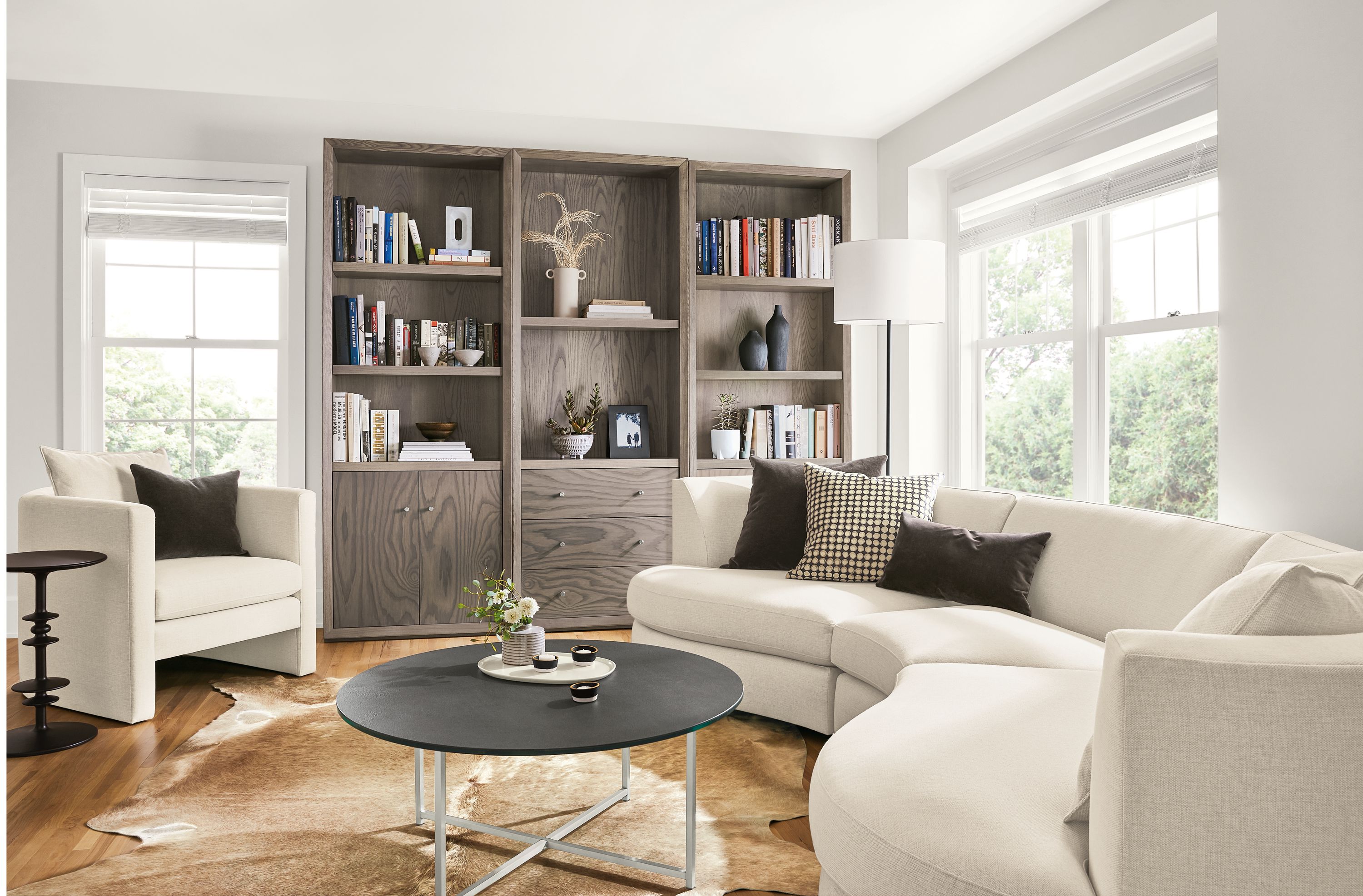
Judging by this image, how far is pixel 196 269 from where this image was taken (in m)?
4.45

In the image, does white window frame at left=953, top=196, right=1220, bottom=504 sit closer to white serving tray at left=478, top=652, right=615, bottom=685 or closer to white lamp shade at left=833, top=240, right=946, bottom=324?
white lamp shade at left=833, top=240, right=946, bottom=324

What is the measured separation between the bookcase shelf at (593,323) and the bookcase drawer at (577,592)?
1.15 metres

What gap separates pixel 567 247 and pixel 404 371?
1.00 metres

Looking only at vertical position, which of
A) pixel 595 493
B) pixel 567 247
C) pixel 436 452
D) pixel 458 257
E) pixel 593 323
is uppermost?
pixel 567 247

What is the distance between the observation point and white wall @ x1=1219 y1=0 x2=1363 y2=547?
2.52 m

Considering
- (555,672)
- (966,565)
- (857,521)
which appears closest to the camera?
(555,672)

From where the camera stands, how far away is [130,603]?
9.89 feet

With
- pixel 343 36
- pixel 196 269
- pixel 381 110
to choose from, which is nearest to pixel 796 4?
pixel 343 36

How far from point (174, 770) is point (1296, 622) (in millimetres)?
2711

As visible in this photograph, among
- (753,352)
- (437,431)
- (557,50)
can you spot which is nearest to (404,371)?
(437,431)

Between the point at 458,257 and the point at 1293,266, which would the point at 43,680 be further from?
the point at 1293,266

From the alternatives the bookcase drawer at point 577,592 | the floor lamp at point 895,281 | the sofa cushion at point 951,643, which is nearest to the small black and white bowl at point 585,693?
the sofa cushion at point 951,643

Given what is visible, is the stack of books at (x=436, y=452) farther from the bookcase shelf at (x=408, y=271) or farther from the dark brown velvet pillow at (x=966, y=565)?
the dark brown velvet pillow at (x=966, y=565)

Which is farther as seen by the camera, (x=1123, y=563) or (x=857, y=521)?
(x=857, y=521)
